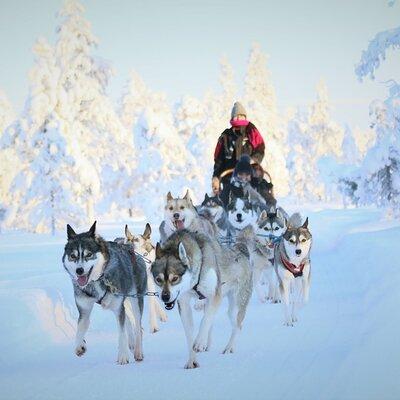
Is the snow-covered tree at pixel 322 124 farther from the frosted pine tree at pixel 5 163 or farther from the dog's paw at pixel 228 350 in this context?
the dog's paw at pixel 228 350

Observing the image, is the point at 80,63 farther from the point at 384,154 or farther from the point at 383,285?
the point at 383,285

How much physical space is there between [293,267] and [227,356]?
2469mm

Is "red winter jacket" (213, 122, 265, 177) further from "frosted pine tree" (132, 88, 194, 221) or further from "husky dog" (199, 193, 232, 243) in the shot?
"frosted pine tree" (132, 88, 194, 221)

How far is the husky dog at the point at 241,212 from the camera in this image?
10.9 meters

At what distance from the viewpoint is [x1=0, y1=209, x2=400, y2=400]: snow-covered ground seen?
15.8 feet

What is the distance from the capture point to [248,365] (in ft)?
18.5

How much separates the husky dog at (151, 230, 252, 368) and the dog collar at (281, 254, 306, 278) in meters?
1.51

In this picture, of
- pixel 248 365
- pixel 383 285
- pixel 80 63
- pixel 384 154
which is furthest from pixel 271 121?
pixel 248 365

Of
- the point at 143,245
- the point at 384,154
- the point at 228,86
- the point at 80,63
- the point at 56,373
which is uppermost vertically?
the point at 228,86

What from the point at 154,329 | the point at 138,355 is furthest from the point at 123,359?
the point at 154,329

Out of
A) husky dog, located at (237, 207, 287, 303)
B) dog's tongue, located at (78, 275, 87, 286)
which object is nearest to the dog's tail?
husky dog, located at (237, 207, 287, 303)

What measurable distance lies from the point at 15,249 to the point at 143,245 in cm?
1054

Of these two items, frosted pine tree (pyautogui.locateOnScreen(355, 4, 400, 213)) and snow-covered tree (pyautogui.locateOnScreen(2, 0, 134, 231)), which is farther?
snow-covered tree (pyautogui.locateOnScreen(2, 0, 134, 231))

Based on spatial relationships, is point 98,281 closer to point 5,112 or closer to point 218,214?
point 218,214
